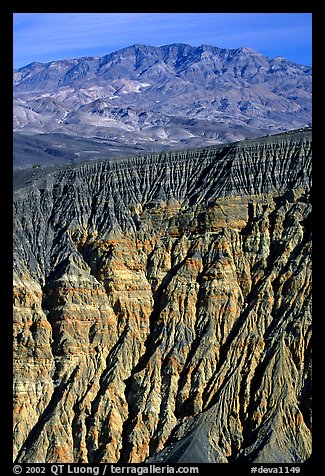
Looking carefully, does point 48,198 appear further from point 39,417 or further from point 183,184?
point 39,417

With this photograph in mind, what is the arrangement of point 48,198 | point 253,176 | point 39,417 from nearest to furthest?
point 39,417, point 253,176, point 48,198

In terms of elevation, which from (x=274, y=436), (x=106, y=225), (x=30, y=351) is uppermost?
(x=106, y=225)

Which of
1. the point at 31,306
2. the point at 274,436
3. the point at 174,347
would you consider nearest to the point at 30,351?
the point at 31,306

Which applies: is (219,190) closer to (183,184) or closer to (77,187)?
(183,184)
